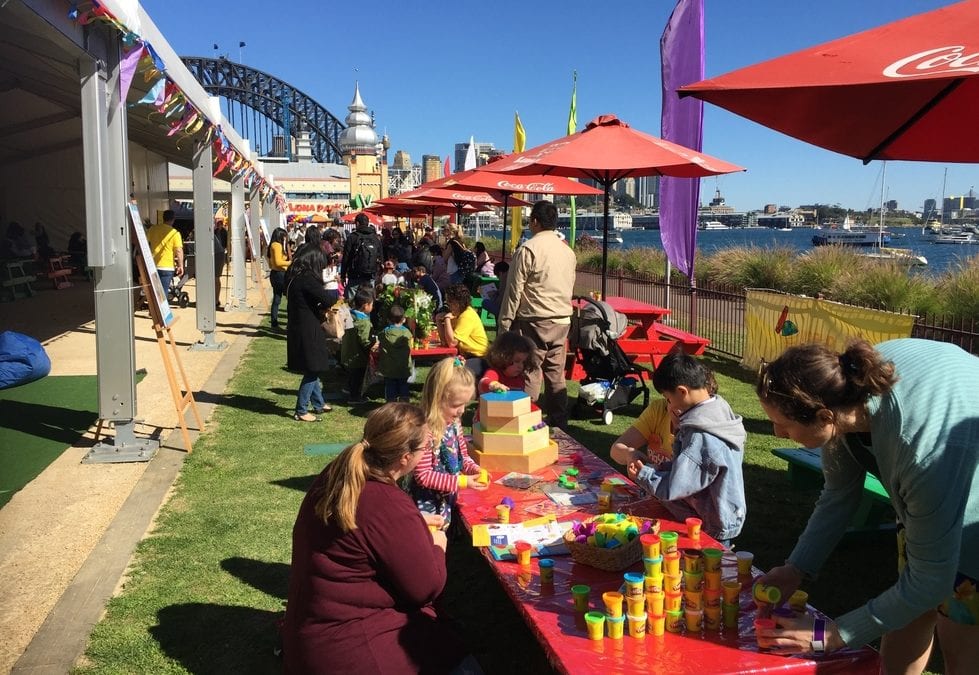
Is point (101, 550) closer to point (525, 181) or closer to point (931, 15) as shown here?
point (931, 15)

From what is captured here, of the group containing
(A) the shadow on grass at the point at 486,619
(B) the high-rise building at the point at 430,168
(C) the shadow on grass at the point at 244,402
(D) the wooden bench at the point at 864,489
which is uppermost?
(B) the high-rise building at the point at 430,168

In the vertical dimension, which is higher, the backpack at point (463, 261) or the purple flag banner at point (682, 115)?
the purple flag banner at point (682, 115)

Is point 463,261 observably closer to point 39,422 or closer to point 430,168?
point 39,422

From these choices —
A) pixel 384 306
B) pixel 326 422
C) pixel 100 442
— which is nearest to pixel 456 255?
pixel 384 306

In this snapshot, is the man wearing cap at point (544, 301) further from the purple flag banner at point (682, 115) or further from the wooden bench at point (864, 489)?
the purple flag banner at point (682, 115)

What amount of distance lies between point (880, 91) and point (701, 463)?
1816 millimetres

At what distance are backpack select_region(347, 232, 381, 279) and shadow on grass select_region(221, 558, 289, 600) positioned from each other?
28.0ft

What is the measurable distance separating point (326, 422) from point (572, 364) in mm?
2792

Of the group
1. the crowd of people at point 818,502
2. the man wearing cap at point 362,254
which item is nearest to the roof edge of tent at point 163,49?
the man wearing cap at point 362,254

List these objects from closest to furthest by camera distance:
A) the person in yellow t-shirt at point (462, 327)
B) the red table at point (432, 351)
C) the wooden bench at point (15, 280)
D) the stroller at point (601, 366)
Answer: the person in yellow t-shirt at point (462, 327) < the stroller at point (601, 366) < the red table at point (432, 351) < the wooden bench at point (15, 280)

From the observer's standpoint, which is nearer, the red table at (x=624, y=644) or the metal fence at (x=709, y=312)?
the red table at (x=624, y=644)

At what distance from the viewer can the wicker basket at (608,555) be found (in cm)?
277

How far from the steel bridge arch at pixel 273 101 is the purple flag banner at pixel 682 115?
4981 inches

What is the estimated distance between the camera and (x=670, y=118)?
470 inches
